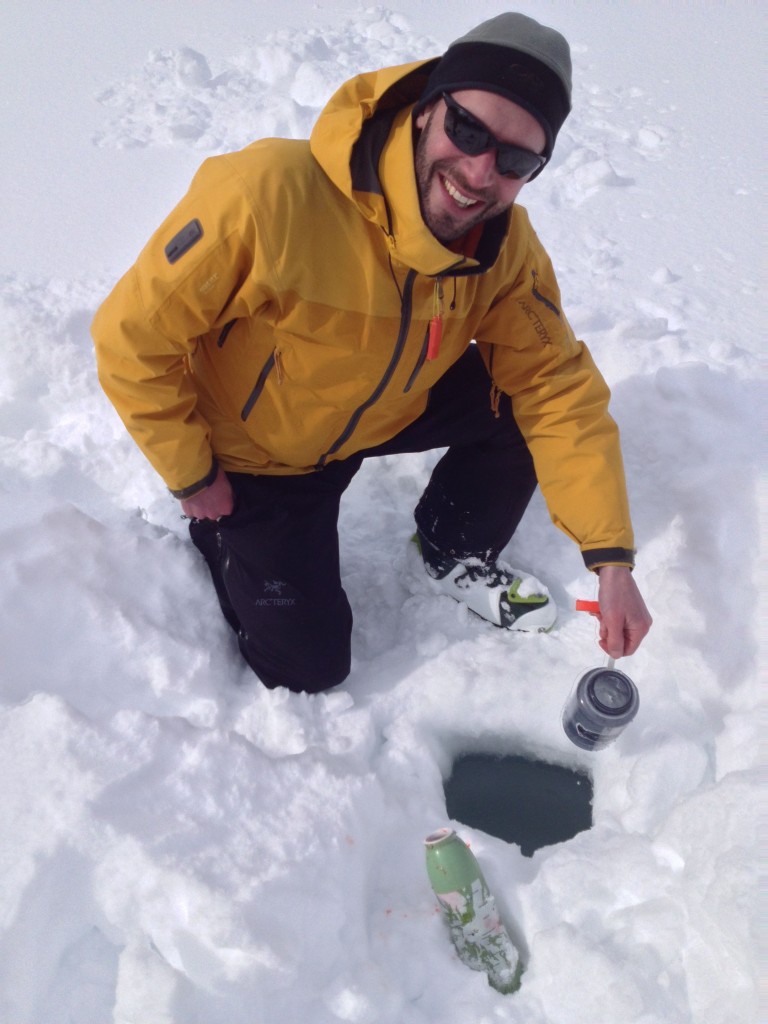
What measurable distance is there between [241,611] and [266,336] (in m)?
0.85

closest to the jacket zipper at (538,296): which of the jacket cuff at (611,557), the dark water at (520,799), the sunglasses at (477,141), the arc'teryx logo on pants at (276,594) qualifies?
the sunglasses at (477,141)

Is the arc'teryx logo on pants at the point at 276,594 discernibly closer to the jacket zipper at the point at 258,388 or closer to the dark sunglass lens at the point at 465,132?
the jacket zipper at the point at 258,388

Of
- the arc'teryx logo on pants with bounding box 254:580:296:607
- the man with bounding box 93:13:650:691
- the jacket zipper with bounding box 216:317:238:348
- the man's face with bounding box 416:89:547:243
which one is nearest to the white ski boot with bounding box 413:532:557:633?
the man with bounding box 93:13:650:691

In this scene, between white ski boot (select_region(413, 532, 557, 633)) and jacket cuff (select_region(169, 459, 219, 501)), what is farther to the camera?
white ski boot (select_region(413, 532, 557, 633))

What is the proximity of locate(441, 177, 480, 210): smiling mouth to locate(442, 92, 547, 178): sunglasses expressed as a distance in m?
0.07

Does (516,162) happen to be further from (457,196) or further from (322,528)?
(322,528)

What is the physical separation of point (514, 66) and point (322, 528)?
4.48 feet

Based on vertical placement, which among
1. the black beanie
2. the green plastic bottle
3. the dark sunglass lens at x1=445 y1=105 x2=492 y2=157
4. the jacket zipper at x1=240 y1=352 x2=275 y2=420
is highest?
the black beanie

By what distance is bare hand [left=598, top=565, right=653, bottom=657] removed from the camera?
1.89 metres

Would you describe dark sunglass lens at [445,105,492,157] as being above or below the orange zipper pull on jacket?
above

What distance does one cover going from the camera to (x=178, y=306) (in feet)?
5.58

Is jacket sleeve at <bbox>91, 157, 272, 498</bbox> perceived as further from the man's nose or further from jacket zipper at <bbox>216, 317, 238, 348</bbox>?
the man's nose

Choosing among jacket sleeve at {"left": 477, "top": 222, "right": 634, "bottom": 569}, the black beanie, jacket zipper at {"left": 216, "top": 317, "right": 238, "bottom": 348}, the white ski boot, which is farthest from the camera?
the white ski boot

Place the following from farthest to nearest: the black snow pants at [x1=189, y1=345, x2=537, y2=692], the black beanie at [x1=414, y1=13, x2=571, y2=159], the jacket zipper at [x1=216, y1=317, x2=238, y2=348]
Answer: the black snow pants at [x1=189, y1=345, x2=537, y2=692]
the jacket zipper at [x1=216, y1=317, x2=238, y2=348]
the black beanie at [x1=414, y1=13, x2=571, y2=159]
